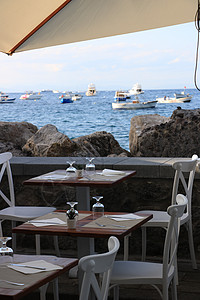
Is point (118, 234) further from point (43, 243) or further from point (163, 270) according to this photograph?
point (43, 243)

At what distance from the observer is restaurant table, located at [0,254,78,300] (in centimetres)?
175

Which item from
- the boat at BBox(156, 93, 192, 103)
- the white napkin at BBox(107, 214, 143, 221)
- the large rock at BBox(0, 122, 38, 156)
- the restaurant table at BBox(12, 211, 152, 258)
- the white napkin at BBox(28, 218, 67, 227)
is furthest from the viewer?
the boat at BBox(156, 93, 192, 103)

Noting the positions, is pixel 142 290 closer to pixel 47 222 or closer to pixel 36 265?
pixel 47 222

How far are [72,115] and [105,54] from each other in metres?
4.01

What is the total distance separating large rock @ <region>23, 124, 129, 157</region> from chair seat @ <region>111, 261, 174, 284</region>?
3.71m

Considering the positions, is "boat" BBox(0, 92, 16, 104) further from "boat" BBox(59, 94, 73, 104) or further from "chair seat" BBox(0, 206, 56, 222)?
"chair seat" BBox(0, 206, 56, 222)

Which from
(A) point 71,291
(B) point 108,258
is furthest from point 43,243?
(B) point 108,258

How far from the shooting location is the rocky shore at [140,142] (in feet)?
19.6

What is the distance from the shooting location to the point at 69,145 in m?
6.39

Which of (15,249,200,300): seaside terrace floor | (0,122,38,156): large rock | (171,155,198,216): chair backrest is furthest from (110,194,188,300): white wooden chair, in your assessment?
(0,122,38,156): large rock

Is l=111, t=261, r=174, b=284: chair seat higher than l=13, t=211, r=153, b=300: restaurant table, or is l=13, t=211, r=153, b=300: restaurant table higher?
l=13, t=211, r=153, b=300: restaurant table

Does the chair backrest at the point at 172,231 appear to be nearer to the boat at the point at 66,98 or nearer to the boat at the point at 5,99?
the boat at the point at 66,98

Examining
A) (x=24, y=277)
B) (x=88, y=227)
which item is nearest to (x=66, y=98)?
(x=88, y=227)

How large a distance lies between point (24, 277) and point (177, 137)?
4279 millimetres
